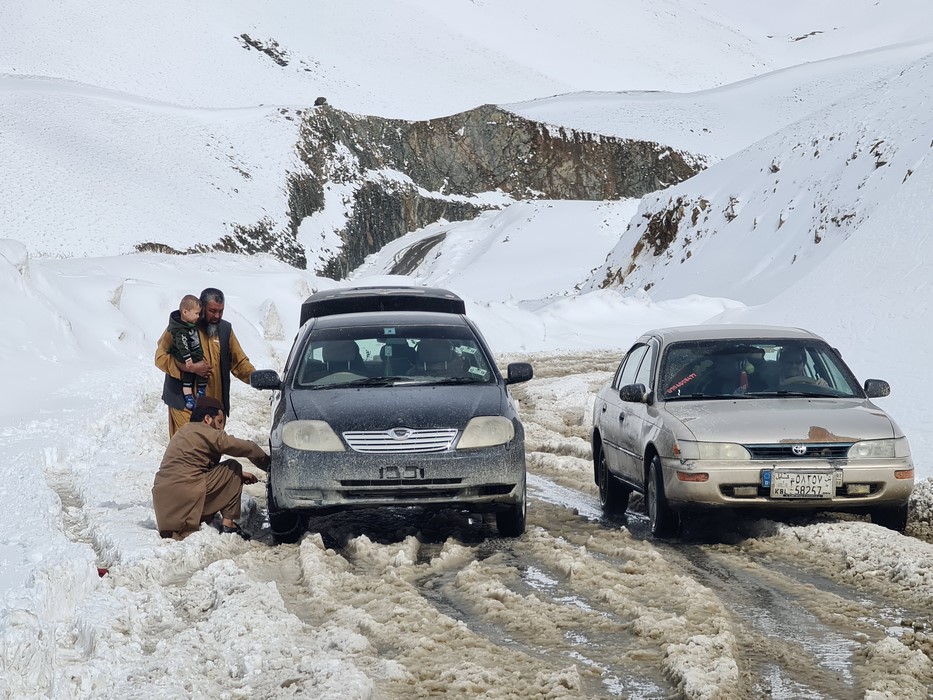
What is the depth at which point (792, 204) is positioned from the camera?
1490 inches

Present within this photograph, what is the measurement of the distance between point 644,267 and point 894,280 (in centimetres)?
2833

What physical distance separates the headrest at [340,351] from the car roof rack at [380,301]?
4313 mm

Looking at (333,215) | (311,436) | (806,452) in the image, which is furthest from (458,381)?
(333,215)

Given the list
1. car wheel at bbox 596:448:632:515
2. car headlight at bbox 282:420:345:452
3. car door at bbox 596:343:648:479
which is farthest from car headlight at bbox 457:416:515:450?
car wheel at bbox 596:448:632:515

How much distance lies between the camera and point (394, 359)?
9.37 m

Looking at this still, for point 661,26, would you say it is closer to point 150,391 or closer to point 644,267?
point 644,267

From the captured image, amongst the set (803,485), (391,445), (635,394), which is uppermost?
(635,394)

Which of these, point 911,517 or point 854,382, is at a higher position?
point 854,382

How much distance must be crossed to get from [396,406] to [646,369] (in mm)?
2582

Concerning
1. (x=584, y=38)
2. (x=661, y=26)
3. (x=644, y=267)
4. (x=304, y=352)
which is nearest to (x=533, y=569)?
(x=304, y=352)

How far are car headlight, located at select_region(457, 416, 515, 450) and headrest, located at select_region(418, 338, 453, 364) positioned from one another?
1.21 meters

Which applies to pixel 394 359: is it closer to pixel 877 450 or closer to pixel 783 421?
pixel 783 421

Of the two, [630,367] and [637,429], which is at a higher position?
[630,367]

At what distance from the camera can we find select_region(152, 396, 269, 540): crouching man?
26.1 feet
